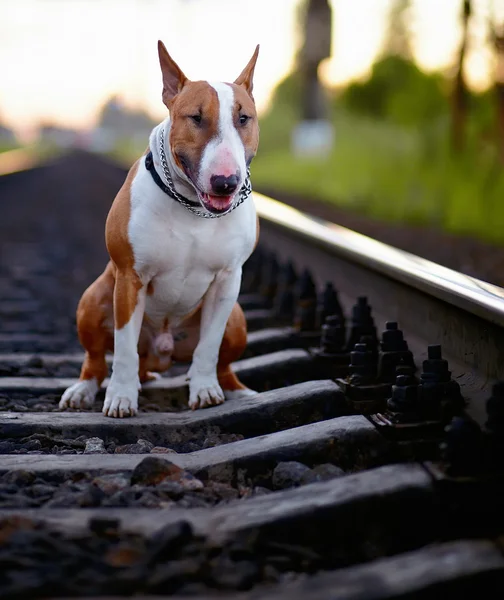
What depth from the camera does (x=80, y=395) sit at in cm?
356

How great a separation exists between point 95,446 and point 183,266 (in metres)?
0.72

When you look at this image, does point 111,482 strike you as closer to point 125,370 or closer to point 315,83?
point 125,370

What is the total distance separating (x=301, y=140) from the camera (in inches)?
1045

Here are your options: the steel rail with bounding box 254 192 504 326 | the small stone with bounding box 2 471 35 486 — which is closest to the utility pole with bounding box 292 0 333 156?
the steel rail with bounding box 254 192 504 326

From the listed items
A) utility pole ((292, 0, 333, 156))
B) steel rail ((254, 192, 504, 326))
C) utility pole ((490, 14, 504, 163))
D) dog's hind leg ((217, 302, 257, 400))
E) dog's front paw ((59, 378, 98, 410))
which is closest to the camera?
steel rail ((254, 192, 504, 326))

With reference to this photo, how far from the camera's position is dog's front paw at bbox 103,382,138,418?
326 centimetres

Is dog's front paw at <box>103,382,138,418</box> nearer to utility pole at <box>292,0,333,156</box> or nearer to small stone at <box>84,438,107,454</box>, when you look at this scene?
small stone at <box>84,438,107,454</box>

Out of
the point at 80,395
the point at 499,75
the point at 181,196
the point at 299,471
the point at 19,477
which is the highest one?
the point at 499,75

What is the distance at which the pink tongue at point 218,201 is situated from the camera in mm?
3020

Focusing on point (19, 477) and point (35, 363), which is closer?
point (19, 477)

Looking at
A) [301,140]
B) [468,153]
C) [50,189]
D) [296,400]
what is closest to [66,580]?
[296,400]

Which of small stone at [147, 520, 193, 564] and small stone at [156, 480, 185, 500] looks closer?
small stone at [147, 520, 193, 564]

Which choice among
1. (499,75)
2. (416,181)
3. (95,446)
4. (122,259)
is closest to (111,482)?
(95,446)

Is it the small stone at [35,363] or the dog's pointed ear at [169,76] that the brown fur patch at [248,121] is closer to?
the dog's pointed ear at [169,76]
